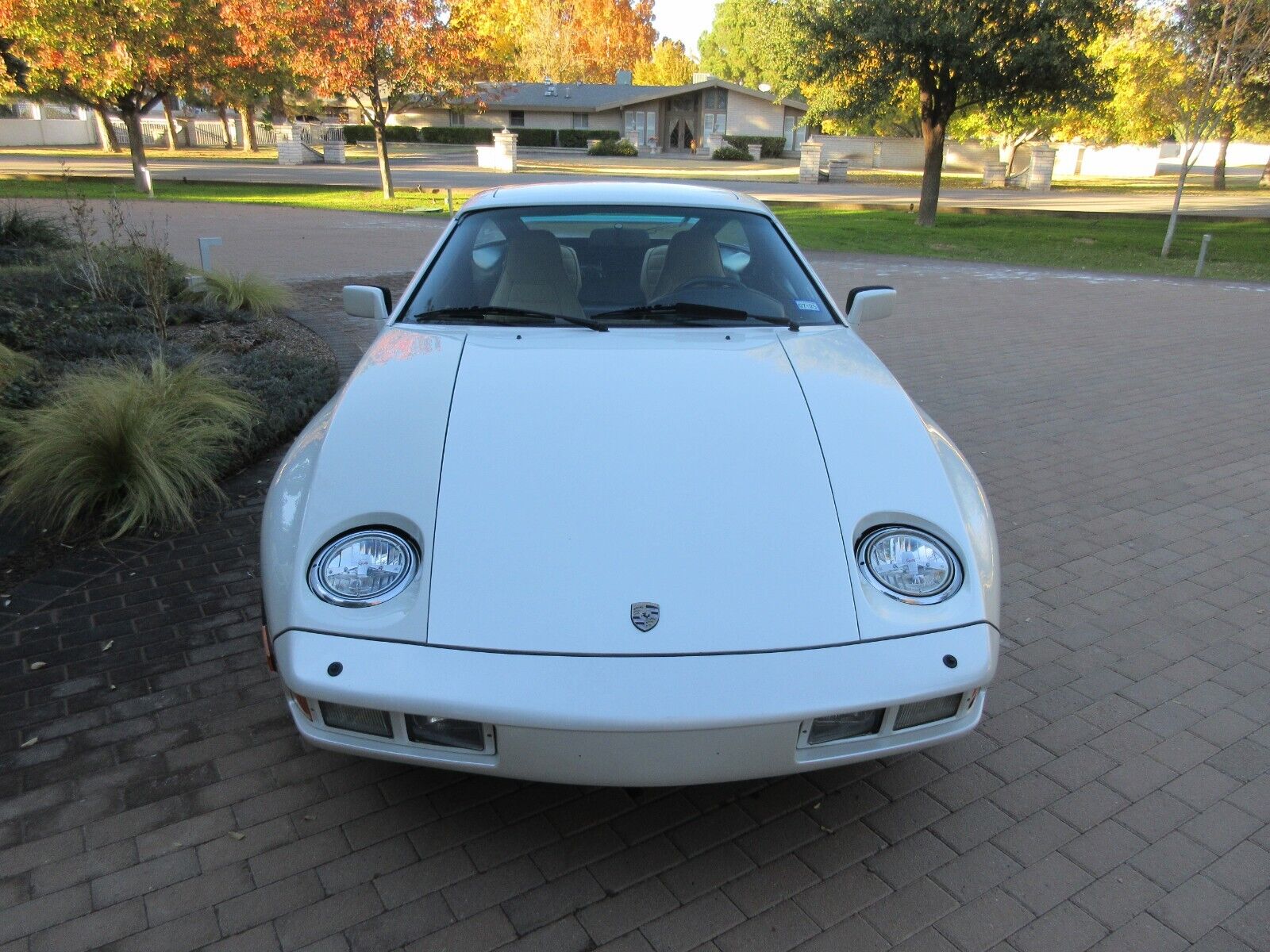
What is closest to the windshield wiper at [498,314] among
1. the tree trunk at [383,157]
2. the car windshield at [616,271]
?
the car windshield at [616,271]

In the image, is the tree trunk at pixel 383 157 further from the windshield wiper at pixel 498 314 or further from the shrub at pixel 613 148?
the shrub at pixel 613 148

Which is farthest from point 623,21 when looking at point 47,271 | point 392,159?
point 47,271

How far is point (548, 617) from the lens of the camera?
6.86 feet

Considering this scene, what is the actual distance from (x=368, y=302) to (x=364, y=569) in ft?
5.95

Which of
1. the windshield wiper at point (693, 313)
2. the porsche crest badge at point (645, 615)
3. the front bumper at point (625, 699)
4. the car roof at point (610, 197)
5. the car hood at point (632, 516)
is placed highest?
the car roof at point (610, 197)

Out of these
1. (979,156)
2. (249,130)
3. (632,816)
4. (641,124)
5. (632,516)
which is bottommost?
(632,816)

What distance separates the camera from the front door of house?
2309 inches

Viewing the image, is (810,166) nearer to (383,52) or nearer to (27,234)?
(383,52)

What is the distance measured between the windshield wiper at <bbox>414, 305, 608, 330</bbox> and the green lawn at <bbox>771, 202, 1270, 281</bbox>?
531 inches

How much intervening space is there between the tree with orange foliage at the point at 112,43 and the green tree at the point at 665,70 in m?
62.7

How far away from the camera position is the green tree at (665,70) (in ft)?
262

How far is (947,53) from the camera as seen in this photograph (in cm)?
1858

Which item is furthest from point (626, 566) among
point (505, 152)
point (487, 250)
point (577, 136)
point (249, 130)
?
point (577, 136)

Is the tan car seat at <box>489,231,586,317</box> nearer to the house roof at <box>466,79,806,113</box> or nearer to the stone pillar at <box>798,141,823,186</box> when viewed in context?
the stone pillar at <box>798,141,823,186</box>
